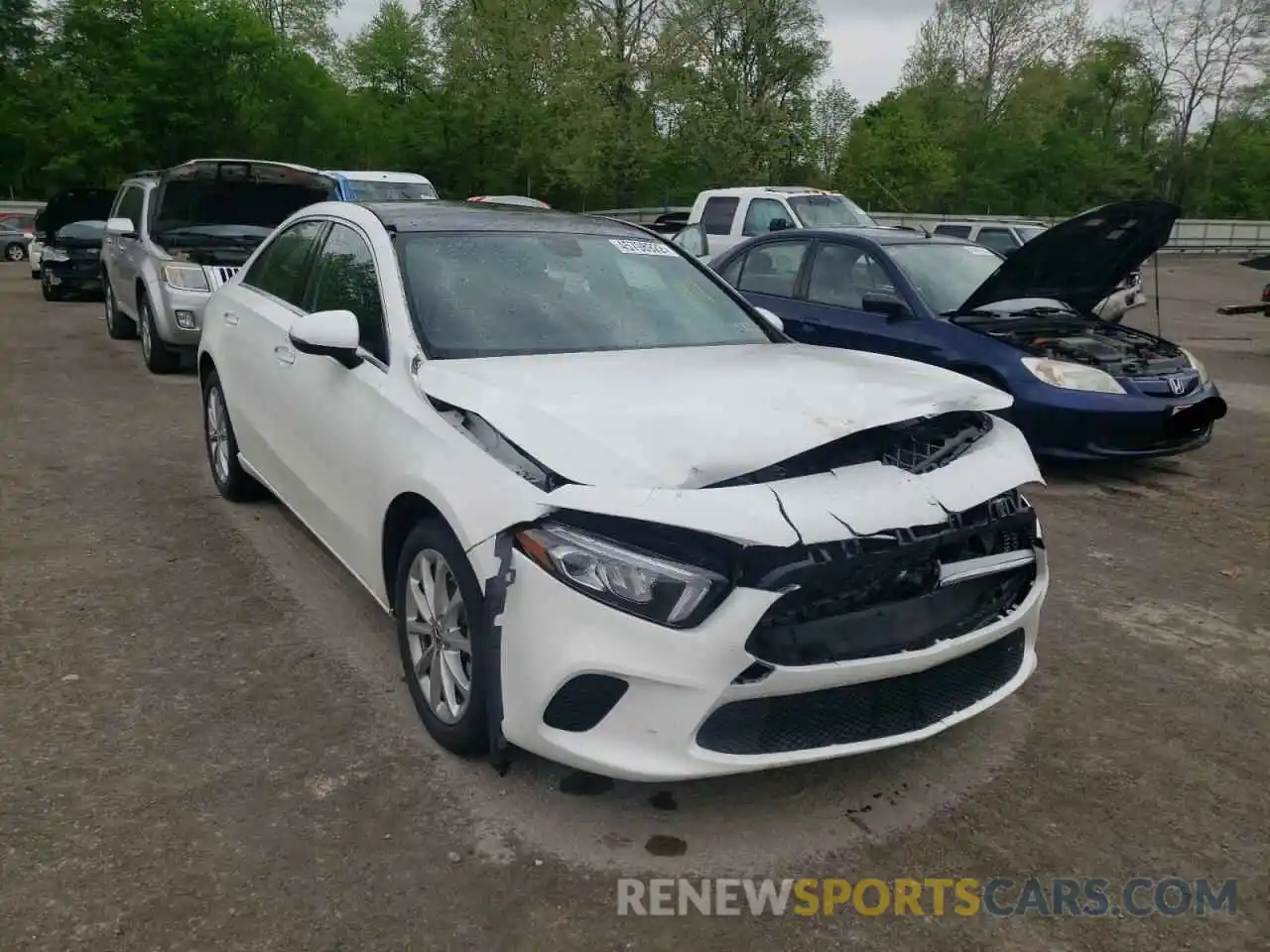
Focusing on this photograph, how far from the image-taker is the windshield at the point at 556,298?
144 inches

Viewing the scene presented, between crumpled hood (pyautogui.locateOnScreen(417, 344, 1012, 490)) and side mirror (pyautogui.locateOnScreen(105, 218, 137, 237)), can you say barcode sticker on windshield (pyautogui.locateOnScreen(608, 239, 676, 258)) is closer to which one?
crumpled hood (pyautogui.locateOnScreen(417, 344, 1012, 490))

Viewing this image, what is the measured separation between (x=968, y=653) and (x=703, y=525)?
3.22ft

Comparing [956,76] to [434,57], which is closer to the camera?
[434,57]

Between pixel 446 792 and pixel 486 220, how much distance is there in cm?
241

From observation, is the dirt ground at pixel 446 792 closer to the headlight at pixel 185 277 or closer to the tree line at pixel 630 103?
the headlight at pixel 185 277

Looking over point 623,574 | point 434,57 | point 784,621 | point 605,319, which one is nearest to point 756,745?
point 784,621

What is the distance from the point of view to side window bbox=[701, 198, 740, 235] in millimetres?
15344

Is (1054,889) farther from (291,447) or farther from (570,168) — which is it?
(570,168)

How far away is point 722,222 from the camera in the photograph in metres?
15.5

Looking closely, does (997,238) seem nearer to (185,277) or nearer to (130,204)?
(130,204)

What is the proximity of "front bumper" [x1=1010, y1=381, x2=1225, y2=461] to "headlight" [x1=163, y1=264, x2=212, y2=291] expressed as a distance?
6853 mm

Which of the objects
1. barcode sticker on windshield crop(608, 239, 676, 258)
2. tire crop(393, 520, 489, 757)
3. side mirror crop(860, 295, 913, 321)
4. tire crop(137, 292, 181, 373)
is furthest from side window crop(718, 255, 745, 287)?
tire crop(393, 520, 489, 757)

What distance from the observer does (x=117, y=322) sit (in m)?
11.8

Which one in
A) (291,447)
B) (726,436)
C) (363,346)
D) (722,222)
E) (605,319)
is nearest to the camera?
(726,436)
